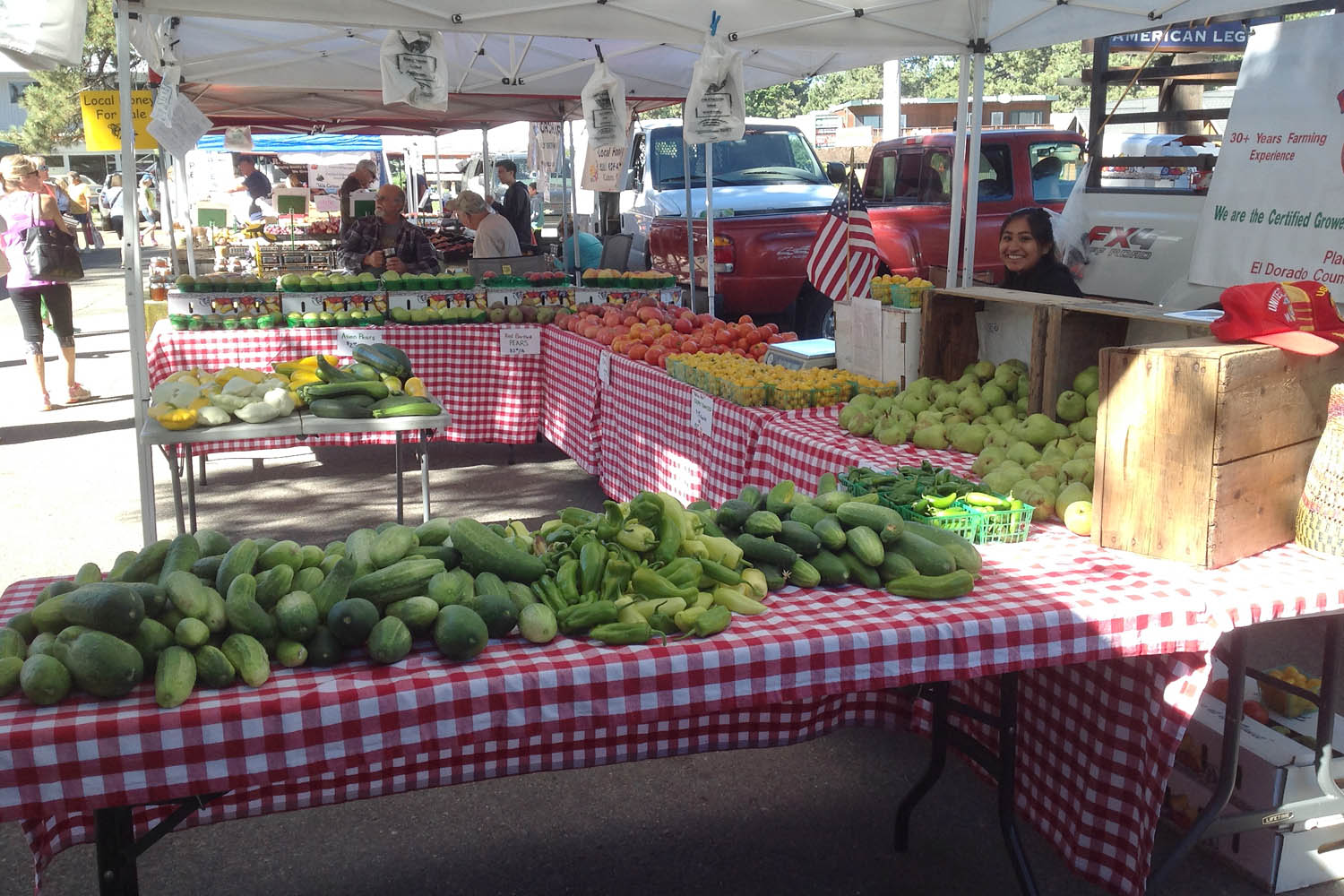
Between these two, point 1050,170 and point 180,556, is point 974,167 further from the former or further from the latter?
point 180,556

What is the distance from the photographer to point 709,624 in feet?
7.54

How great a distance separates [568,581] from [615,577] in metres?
0.10

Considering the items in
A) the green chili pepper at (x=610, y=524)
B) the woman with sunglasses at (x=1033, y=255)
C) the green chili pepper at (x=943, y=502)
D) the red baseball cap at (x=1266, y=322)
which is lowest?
the green chili pepper at (x=943, y=502)

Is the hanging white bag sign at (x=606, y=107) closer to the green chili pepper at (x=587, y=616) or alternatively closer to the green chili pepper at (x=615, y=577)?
the green chili pepper at (x=615, y=577)

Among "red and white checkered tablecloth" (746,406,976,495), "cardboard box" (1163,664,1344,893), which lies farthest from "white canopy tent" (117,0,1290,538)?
"cardboard box" (1163,664,1344,893)

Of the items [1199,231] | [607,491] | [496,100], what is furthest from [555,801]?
[496,100]

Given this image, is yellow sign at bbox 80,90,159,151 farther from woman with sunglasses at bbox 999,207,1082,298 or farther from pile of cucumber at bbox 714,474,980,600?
pile of cucumber at bbox 714,474,980,600

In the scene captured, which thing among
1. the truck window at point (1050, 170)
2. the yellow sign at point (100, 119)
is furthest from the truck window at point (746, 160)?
the yellow sign at point (100, 119)

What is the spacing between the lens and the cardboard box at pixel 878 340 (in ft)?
15.3

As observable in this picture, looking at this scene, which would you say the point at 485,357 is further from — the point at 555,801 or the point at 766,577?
the point at 766,577

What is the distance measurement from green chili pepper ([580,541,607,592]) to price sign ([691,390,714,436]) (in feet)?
8.39

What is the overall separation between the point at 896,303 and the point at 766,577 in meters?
2.53

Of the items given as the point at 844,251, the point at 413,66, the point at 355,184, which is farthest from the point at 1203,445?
the point at 355,184

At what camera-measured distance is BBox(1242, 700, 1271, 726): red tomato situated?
3.30 m
